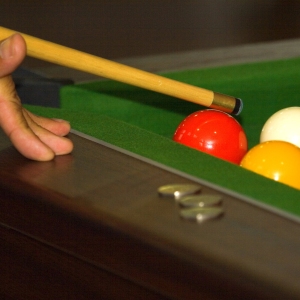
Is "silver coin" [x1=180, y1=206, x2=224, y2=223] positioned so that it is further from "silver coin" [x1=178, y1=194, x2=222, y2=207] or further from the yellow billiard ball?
the yellow billiard ball

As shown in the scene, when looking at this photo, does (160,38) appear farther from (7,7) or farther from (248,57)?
(248,57)

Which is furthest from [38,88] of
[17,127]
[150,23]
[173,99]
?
[150,23]

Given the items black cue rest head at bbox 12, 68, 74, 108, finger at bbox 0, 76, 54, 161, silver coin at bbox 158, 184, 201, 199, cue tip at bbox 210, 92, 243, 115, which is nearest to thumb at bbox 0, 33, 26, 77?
finger at bbox 0, 76, 54, 161

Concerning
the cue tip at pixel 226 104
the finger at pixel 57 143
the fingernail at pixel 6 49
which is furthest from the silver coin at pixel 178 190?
the cue tip at pixel 226 104

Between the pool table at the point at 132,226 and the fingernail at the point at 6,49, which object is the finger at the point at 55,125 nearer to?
the pool table at the point at 132,226

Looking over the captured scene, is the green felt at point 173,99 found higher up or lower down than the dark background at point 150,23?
higher up

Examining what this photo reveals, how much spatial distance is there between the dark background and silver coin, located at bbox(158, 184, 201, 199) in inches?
128

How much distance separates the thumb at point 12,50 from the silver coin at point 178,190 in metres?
0.38

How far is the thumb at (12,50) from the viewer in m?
1.46

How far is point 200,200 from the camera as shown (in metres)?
1.32

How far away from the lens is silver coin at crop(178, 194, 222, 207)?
4.32ft

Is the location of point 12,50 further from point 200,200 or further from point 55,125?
point 200,200

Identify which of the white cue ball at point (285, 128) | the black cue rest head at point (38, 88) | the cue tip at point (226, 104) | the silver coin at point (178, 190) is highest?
the cue tip at point (226, 104)

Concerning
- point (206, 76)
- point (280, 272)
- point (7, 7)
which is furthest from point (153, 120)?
point (7, 7)
